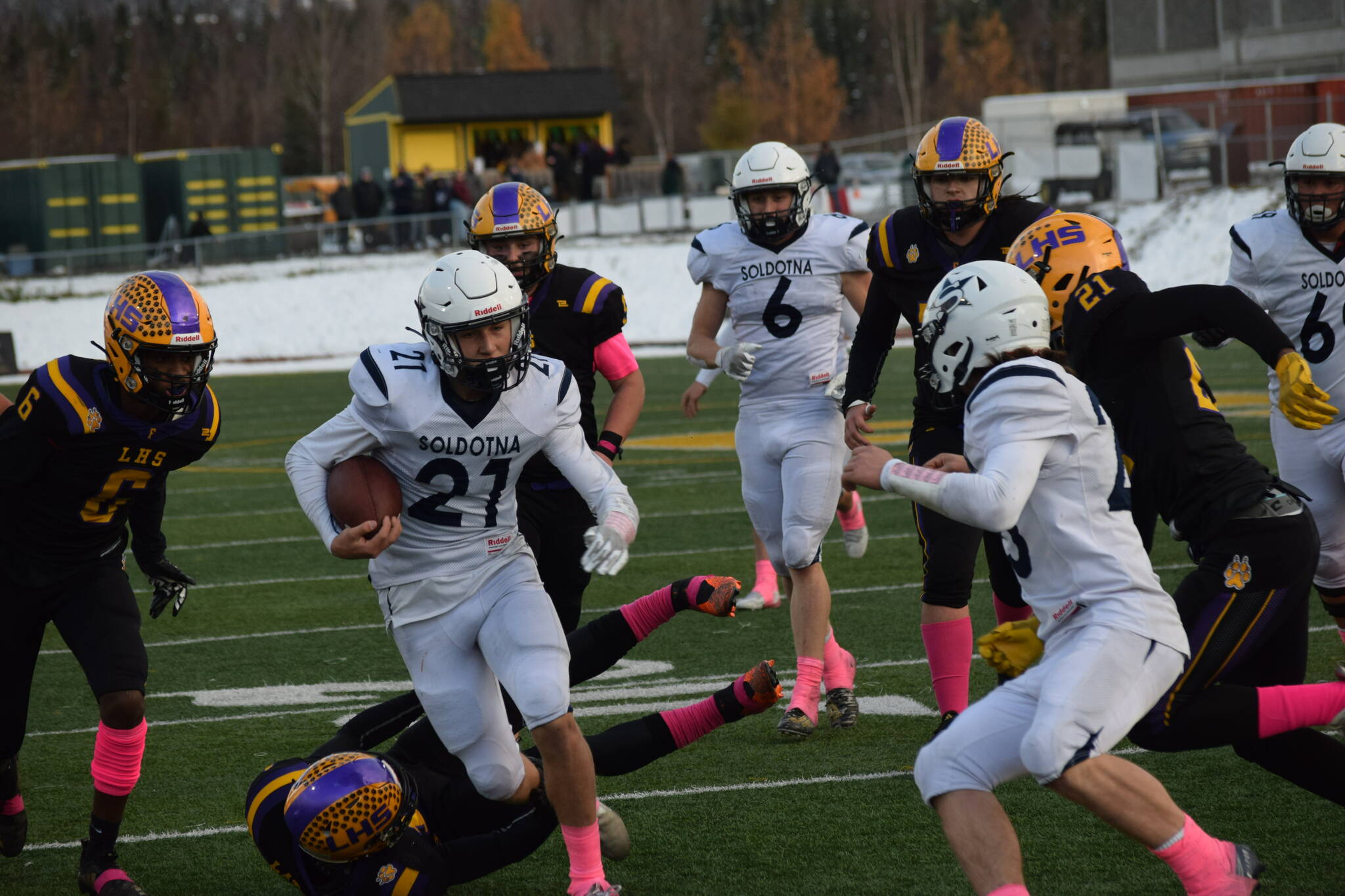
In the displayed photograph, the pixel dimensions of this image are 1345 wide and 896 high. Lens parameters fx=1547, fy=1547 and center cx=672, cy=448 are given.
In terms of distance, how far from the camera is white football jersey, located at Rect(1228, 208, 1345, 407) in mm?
5359

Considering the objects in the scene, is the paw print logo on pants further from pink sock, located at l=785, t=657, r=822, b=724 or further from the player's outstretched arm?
pink sock, located at l=785, t=657, r=822, b=724

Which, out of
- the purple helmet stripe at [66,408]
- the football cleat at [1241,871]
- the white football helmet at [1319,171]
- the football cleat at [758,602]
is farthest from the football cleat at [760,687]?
the football cleat at [758,602]

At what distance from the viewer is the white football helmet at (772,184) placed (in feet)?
19.6

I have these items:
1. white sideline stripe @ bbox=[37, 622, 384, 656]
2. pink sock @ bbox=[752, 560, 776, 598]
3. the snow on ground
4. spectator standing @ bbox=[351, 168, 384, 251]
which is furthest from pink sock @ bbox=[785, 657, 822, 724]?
spectator standing @ bbox=[351, 168, 384, 251]

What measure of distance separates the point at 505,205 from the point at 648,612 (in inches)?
60.8

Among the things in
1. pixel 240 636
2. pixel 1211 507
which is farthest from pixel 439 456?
pixel 240 636

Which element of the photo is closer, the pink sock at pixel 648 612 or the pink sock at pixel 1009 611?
the pink sock at pixel 648 612

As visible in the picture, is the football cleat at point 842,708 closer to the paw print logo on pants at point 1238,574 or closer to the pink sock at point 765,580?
the paw print logo on pants at point 1238,574

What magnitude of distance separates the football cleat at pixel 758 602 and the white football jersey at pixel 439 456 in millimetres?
3560

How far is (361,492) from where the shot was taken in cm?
405

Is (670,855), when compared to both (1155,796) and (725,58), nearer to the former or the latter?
(1155,796)

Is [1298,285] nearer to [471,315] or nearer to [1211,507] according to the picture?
[1211,507]

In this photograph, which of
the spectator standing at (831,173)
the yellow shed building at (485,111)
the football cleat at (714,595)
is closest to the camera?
the football cleat at (714,595)

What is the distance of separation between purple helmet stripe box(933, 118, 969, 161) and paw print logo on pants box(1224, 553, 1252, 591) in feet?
6.16
